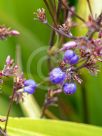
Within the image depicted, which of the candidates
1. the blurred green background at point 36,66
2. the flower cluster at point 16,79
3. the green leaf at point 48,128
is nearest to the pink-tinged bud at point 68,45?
the flower cluster at point 16,79

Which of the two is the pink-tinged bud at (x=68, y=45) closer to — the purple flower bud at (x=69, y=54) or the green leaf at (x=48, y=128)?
the purple flower bud at (x=69, y=54)

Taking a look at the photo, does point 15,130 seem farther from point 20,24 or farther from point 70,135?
point 20,24

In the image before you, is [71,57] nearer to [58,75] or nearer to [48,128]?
[58,75]

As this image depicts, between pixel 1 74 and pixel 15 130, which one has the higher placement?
pixel 1 74

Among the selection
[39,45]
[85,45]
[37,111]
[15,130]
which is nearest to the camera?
[85,45]

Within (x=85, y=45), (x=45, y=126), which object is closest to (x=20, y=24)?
(x=45, y=126)

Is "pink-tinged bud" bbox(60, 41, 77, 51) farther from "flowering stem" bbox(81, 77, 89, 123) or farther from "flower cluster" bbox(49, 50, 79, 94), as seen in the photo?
"flowering stem" bbox(81, 77, 89, 123)

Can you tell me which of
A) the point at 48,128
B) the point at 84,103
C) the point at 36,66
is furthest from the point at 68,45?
the point at 36,66

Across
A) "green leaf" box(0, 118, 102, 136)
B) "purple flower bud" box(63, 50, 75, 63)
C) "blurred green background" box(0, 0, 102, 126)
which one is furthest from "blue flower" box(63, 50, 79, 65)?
"blurred green background" box(0, 0, 102, 126)
